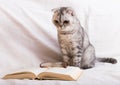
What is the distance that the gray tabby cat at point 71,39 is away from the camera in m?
1.27

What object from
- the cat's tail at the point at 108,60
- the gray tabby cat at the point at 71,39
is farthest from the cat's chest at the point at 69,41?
the cat's tail at the point at 108,60

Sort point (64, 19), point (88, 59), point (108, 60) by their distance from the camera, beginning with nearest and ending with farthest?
point (64, 19), point (88, 59), point (108, 60)

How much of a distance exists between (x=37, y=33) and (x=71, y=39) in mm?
286

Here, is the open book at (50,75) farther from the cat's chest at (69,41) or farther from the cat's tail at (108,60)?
the cat's tail at (108,60)

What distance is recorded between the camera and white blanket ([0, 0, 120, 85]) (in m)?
1.41

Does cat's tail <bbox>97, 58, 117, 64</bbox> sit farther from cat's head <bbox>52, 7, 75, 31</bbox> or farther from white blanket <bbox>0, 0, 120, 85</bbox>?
cat's head <bbox>52, 7, 75, 31</bbox>

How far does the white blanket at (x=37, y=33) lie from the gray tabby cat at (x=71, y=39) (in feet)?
0.30

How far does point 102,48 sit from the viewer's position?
166 centimetres

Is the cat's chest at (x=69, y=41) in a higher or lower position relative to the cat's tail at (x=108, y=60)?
higher

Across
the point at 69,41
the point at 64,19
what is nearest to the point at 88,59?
the point at 69,41

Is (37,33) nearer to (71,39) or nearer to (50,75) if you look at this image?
(71,39)

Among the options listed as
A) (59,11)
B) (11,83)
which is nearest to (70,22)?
(59,11)

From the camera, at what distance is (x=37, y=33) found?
148 cm

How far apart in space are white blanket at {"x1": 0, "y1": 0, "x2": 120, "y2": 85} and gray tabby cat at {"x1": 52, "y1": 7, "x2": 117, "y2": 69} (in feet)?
0.30
